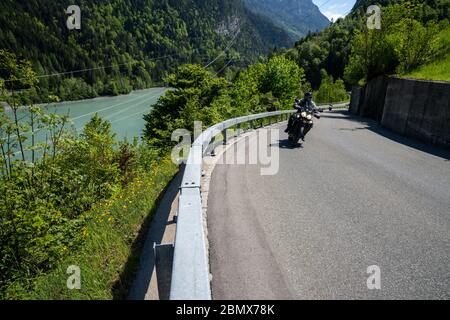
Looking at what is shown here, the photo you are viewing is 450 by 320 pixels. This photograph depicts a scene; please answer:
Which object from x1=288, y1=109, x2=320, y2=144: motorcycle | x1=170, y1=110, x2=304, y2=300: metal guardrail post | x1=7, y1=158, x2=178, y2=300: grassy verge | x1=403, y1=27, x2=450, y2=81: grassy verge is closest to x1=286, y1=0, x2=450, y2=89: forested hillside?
x1=403, y1=27, x2=450, y2=81: grassy verge

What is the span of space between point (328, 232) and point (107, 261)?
284 cm

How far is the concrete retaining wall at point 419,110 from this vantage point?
36.2 ft

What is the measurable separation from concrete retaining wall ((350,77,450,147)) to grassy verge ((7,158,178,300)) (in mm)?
11148

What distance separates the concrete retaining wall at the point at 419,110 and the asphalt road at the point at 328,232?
196 inches

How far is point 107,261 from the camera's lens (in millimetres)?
3586

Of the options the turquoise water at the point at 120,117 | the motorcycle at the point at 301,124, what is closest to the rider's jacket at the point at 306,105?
the motorcycle at the point at 301,124

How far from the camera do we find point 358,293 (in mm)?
2809

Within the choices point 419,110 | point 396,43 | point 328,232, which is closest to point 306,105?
point 419,110

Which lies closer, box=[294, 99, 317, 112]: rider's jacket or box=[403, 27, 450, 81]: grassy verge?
box=[294, 99, 317, 112]: rider's jacket

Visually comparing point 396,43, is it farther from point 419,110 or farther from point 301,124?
point 301,124

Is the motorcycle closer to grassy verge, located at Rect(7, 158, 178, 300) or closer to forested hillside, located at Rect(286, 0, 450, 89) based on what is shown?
grassy verge, located at Rect(7, 158, 178, 300)

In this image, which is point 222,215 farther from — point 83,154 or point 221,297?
point 83,154

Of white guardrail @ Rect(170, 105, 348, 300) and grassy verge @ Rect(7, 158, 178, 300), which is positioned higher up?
white guardrail @ Rect(170, 105, 348, 300)

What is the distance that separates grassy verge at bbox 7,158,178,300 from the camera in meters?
3.12
